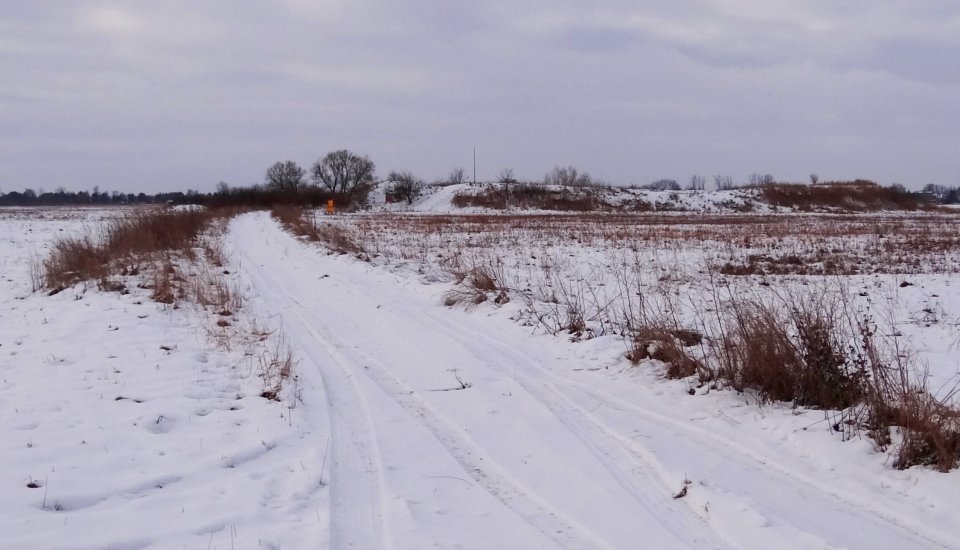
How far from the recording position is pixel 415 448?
17.4 feet

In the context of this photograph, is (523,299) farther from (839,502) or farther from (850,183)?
(850,183)

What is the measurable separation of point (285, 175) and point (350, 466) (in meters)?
106

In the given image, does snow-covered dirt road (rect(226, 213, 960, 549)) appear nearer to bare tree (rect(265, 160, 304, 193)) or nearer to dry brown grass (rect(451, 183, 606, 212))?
dry brown grass (rect(451, 183, 606, 212))

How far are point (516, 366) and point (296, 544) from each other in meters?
4.37

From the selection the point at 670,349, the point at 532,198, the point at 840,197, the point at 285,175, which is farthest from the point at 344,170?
the point at 670,349

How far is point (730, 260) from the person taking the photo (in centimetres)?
1800

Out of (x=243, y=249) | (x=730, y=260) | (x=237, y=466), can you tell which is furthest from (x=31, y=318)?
(x=730, y=260)

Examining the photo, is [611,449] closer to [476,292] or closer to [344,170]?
[476,292]

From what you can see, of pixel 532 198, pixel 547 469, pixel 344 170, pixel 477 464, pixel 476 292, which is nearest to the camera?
pixel 547 469

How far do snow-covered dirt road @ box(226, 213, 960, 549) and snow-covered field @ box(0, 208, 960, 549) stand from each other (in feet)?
0.07

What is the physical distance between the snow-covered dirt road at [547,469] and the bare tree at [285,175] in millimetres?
100104

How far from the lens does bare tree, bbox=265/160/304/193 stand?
338 feet

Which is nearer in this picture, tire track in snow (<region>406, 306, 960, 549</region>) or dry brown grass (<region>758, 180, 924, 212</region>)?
tire track in snow (<region>406, 306, 960, 549</region>)

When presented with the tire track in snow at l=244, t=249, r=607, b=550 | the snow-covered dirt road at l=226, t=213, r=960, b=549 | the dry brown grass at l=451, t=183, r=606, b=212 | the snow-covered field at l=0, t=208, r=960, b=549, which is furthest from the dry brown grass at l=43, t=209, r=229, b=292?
the dry brown grass at l=451, t=183, r=606, b=212
